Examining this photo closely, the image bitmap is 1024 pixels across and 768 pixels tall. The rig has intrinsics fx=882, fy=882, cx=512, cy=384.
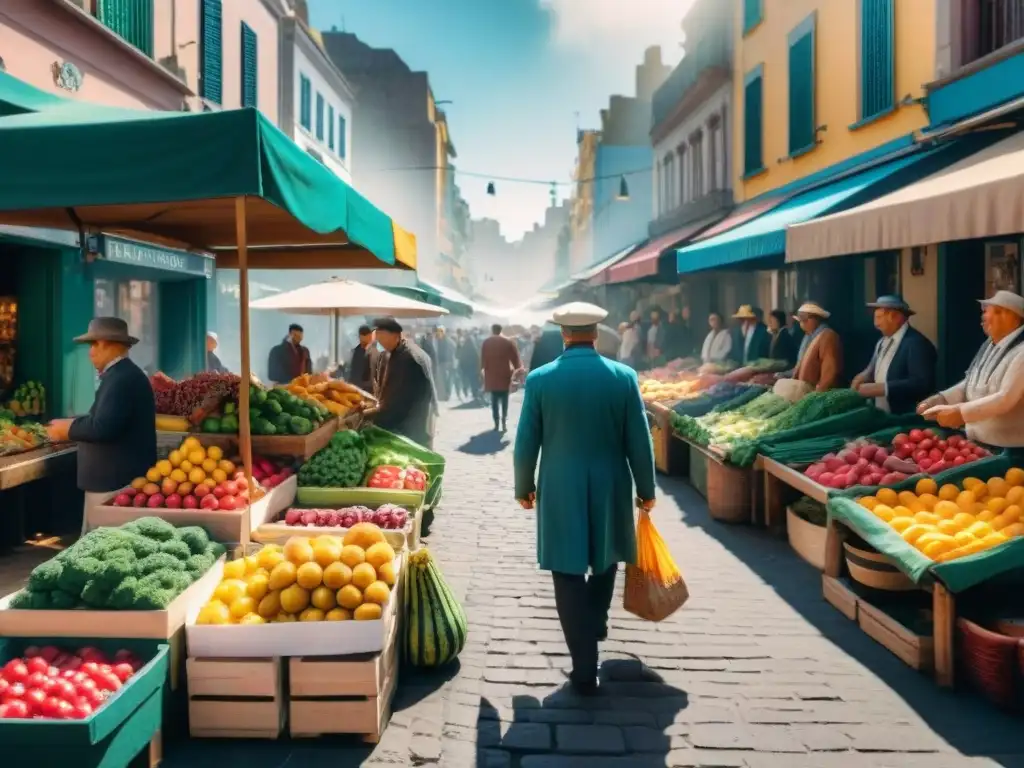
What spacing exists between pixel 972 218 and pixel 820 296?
26.8ft

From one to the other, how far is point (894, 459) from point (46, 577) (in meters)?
5.69

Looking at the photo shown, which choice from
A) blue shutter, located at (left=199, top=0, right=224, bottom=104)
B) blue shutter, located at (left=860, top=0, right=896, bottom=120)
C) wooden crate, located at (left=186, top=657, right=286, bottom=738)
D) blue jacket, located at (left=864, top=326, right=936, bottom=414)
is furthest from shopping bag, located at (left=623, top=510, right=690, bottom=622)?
blue shutter, located at (left=199, top=0, right=224, bottom=104)

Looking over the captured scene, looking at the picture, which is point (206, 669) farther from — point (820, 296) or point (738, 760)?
point (820, 296)

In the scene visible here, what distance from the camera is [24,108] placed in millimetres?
5602

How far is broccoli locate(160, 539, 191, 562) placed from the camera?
14.9ft

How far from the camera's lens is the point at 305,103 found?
24.4 metres

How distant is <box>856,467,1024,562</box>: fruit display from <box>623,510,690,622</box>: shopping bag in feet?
4.89

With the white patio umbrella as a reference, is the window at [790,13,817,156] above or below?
above

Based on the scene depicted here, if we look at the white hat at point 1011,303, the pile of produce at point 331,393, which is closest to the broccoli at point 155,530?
the pile of produce at point 331,393

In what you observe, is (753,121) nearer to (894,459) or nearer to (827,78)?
(827,78)

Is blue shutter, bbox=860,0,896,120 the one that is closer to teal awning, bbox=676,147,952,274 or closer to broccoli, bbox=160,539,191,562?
teal awning, bbox=676,147,952,274

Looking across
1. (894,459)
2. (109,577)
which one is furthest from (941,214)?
(109,577)

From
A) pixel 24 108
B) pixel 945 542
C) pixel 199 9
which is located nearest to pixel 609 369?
pixel 945 542

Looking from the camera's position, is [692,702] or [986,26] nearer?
[692,702]
